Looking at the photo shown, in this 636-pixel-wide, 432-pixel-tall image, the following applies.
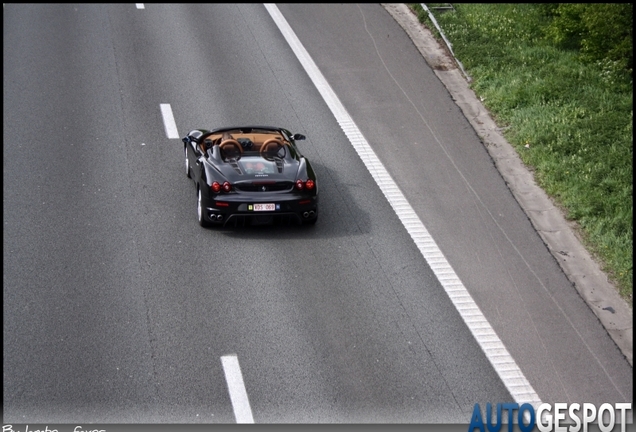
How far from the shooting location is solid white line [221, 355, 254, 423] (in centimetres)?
1062

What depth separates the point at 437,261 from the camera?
47.2 ft

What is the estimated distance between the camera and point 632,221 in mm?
15344

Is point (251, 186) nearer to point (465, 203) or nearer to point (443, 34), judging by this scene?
point (465, 203)

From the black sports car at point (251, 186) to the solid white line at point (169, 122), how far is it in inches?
133

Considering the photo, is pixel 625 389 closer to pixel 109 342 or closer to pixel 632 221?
pixel 632 221

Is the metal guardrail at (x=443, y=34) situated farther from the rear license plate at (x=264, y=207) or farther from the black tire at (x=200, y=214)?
the black tire at (x=200, y=214)

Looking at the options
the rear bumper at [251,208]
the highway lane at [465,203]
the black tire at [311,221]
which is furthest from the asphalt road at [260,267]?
the rear bumper at [251,208]

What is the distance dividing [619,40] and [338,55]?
6627 millimetres

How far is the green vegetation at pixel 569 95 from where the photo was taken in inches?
621

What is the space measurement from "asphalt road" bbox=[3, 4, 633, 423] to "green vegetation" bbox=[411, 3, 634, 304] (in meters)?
0.94

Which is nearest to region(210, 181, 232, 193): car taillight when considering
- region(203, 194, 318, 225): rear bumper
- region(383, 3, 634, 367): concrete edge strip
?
region(203, 194, 318, 225): rear bumper

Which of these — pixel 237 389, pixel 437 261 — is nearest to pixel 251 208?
pixel 437 261

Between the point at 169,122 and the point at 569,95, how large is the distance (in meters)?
8.45

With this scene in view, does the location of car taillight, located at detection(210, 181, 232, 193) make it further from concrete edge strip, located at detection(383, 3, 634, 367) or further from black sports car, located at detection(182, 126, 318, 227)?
concrete edge strip, located at detection(383, 3, 634, 367)
